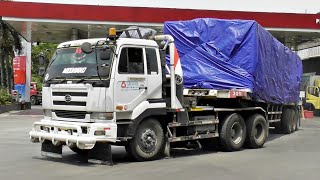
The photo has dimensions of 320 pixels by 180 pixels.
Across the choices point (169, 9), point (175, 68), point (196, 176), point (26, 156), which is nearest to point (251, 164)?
point (196, 176)

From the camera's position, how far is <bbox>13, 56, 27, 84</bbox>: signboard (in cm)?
3272

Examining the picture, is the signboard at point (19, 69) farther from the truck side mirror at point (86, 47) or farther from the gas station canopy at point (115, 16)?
the truck side mirror at point (86, 47)

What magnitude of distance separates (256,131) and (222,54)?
7.92 ft

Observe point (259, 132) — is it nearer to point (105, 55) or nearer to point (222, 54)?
point (222, 54)

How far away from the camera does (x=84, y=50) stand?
9930 millimetres

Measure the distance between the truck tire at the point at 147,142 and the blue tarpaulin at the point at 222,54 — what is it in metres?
2.22

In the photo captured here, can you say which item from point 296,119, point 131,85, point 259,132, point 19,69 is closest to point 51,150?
point 131,85

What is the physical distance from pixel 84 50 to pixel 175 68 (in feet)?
7.26

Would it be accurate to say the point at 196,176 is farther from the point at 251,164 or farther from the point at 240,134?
the point at 240,134

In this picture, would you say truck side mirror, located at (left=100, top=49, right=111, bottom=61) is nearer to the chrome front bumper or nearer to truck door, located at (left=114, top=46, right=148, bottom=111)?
truck door, located at (left=114, top=46, right=148, bottom=111)

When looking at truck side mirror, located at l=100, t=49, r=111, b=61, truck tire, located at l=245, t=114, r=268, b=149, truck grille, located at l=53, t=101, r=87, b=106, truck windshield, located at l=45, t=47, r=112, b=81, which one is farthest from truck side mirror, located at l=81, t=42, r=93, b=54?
truck tire, located at l=245, t=114, r=268, b=149

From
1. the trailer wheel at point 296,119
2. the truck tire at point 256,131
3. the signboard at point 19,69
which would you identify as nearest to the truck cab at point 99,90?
the truck tire at point 256,131

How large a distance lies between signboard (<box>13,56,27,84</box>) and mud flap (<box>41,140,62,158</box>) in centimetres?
2288

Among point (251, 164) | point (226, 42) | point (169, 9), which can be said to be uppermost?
point (169, 9)
